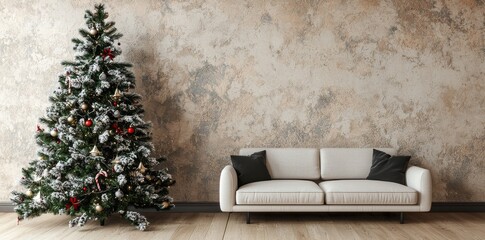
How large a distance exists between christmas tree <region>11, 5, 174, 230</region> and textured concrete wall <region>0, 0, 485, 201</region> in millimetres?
785

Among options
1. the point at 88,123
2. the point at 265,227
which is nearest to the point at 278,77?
the point at 265,227

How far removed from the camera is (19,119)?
5988 mm

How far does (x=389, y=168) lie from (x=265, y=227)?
5.17 feet

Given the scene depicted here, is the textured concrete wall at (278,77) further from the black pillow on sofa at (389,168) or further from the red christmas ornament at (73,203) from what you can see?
the red christmas ornament at (73,203)

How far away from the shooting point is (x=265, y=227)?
16.5 ft

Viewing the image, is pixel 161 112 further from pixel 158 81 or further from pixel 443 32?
pixel 443 32

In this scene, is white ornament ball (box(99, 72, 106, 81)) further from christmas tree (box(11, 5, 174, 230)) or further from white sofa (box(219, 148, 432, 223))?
white sofa (box(219, 148, 432, 223))

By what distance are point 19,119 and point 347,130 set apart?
4.07 meters

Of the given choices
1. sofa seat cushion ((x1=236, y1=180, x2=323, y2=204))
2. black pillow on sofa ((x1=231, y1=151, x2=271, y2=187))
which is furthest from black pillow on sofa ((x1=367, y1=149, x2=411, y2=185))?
black pillow on sofa ((x1=231, y1=151, x2=271, y2=187))

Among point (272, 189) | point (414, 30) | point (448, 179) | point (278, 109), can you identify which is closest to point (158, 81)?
point (278, 109)

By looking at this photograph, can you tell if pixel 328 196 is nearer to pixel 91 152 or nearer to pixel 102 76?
pixel 91 152

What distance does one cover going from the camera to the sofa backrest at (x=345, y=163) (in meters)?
5.63

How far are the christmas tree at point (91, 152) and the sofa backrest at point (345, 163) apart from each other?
1.90 meters

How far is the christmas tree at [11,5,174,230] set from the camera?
16.3ft
